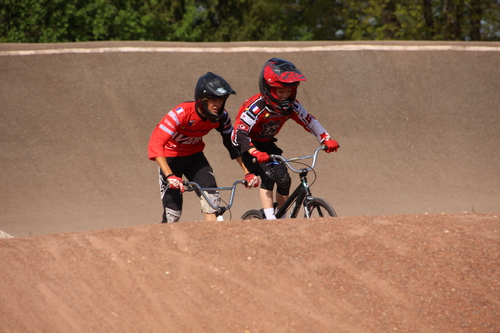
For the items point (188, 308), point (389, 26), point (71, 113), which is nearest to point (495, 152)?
point (71, 113)

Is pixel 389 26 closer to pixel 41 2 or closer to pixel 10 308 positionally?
pixel 41 2

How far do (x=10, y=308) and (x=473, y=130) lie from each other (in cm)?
1128

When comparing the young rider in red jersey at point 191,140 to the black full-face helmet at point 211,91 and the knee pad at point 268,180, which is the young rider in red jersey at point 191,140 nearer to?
the black full-face helmet at point 211,91

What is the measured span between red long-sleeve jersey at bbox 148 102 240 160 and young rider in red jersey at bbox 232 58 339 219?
242mm

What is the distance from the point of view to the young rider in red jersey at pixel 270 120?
628 cm

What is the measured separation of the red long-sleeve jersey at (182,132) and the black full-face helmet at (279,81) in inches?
20.8

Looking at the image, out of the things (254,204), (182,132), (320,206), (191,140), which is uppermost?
(182,132)

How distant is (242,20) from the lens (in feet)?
118

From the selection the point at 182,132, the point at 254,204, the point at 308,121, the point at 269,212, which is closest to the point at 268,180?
the point at 269,212

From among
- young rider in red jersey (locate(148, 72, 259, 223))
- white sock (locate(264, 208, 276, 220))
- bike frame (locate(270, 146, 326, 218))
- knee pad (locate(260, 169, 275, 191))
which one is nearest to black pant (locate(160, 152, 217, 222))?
young rider in red jersey (locate(148, 72, 259, 223))

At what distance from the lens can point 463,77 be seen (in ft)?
46.0

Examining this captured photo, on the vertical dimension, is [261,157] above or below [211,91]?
below

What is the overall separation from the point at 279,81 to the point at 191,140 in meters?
1.18

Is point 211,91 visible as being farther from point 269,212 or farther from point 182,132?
point 269,212
